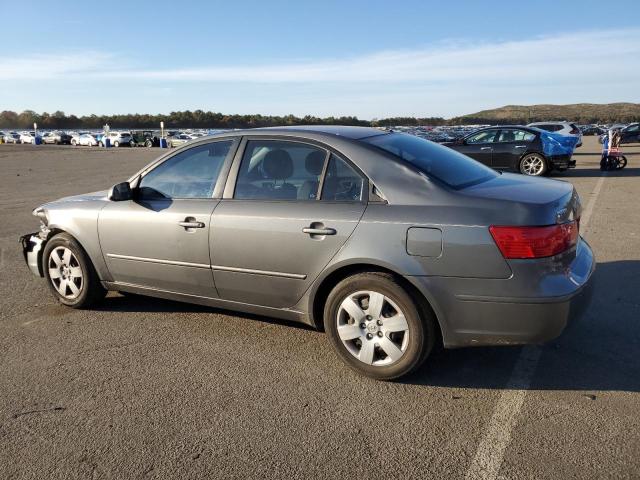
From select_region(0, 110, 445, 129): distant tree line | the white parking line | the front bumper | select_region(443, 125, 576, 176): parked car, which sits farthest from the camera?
select_region(0, 110, 445, 129): distant tree line

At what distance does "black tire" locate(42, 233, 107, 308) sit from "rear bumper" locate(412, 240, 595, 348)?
3.04 metres

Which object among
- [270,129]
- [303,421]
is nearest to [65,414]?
[303,421]

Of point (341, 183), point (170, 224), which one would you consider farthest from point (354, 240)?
point (170, 224)

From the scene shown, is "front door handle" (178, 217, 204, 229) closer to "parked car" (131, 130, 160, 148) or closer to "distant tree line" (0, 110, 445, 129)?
"parked car" (131, 130, 160, 148)

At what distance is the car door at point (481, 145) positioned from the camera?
53.0 ft

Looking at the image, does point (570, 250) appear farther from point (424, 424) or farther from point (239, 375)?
point (239, 375)

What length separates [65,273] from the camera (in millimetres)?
5043

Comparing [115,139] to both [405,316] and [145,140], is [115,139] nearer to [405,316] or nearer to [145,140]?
[145,140]

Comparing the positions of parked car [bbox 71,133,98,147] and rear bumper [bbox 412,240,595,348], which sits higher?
parked car [bbox 71,133,98,147]

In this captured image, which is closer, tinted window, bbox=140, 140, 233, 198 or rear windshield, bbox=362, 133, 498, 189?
rear windshield, bbox=362, 133, 498, 189

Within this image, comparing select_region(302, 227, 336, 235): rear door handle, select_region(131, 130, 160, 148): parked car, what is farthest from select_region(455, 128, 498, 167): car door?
select_region(131, 130, 160, 148): parked car

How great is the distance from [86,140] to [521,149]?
52506 millimetres

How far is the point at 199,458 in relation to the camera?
2.79m

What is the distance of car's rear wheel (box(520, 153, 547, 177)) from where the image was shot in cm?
1550
